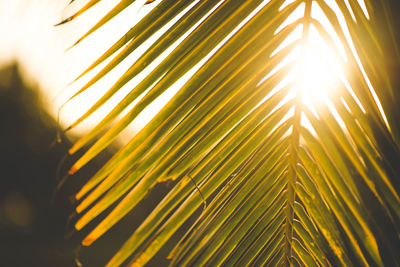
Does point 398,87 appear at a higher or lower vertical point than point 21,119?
lower

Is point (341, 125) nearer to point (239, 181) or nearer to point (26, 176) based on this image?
point (239, 181)

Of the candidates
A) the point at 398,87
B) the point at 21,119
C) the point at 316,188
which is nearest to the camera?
the point at 398,87

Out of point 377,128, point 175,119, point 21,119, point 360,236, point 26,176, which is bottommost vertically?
point 360,236

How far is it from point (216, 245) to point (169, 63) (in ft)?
1.15

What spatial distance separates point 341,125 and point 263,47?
0.58 feet

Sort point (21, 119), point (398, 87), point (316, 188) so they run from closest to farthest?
point (398, 87), point (316, 188), point (21, 119)

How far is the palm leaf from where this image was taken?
446 millimetres

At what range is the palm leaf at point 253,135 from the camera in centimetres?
45

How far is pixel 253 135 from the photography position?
1.91ft

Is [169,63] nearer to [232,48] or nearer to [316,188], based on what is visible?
[232,48]

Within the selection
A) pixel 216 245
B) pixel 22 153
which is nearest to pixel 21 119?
pixel 22 153

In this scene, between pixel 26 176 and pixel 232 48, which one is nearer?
pixel 232 48

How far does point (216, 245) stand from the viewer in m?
0.59

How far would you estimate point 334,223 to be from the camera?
1.68 ft
